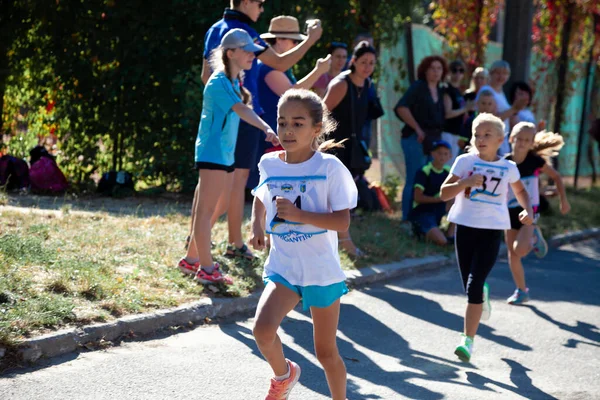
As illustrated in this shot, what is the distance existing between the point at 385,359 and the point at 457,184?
1.33m

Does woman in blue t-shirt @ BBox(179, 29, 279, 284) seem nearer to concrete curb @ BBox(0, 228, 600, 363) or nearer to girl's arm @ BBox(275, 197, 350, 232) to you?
concrete curb @ BBox(0, 228, 600, 363)

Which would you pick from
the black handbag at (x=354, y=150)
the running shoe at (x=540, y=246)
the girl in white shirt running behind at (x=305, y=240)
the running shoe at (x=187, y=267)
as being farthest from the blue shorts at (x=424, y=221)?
the girl in white shirt running behind at (x=305, y=240)

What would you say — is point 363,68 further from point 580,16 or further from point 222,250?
point 580,16

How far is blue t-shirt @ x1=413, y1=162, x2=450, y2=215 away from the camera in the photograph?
10.2 meters

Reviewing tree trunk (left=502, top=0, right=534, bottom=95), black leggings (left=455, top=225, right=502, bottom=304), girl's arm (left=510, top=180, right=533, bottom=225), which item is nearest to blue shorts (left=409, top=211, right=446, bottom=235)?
girl's arm (left=510, top=180, right=533, bottom=225)

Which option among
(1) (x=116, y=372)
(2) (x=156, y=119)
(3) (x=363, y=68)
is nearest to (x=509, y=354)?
(1) (x=116, y=372)

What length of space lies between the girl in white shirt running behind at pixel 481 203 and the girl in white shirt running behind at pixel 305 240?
81.0 inches

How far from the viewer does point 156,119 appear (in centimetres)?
1140

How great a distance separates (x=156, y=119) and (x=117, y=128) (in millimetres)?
522

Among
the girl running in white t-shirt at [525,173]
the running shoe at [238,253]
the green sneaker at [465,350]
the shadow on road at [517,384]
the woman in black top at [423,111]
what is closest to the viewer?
the shadow on road at [517,384]

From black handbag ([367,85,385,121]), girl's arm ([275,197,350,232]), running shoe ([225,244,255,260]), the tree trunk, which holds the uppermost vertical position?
the tree trunk

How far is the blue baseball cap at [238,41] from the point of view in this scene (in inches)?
261

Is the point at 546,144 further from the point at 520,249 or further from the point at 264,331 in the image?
the point at 264,331

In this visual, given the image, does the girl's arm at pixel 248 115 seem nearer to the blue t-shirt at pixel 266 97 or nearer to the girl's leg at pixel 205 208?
the girl's leg at pixel 205 208
